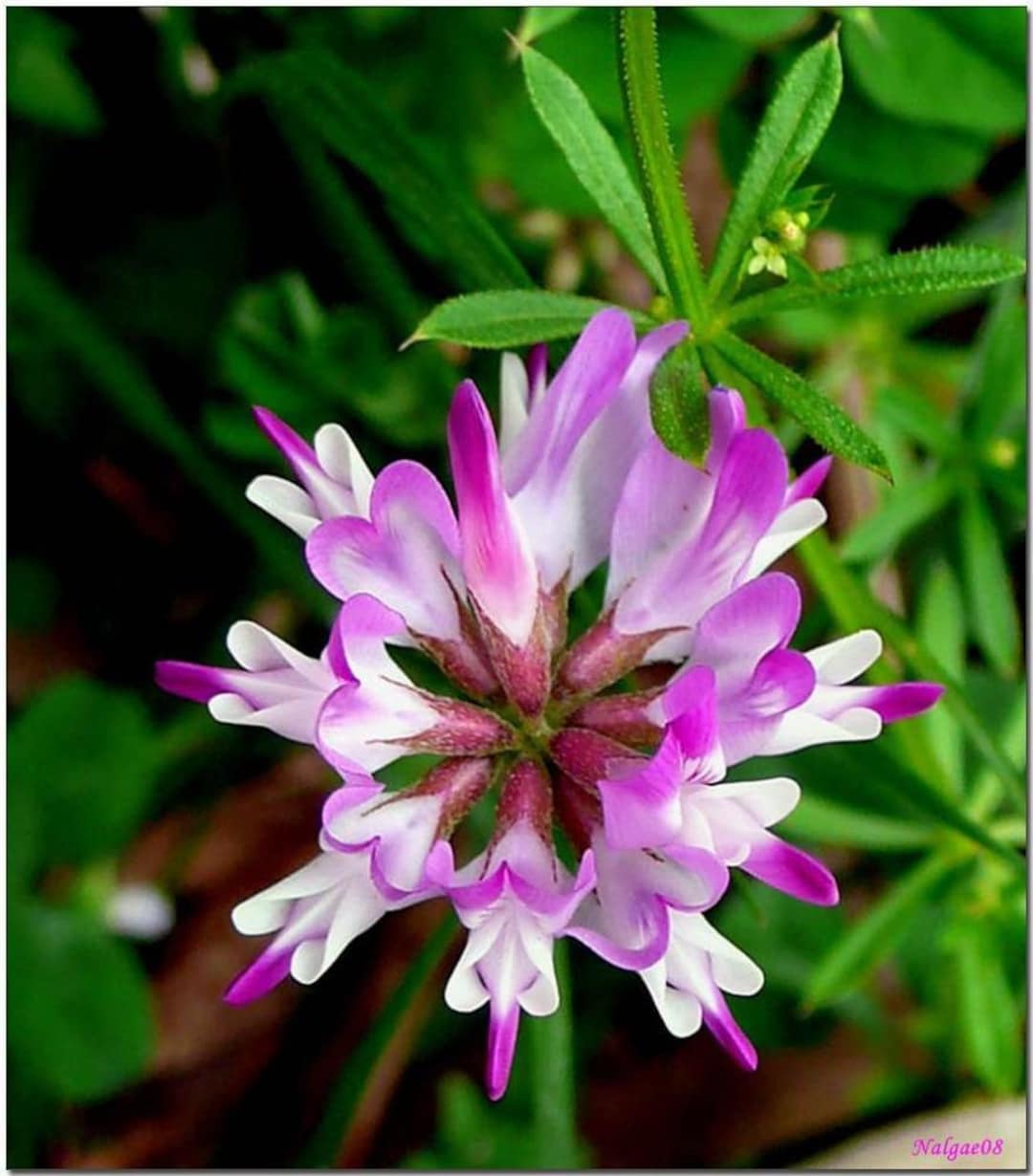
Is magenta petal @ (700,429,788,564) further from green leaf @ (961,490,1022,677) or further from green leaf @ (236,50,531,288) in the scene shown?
green leaf @ (961,490,1022,677)

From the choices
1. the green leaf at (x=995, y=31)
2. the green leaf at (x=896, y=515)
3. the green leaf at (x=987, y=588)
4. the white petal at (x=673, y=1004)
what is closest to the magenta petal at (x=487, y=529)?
the white petal at (x=673, y=1004)

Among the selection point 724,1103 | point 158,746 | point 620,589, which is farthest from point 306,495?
point 724,1103

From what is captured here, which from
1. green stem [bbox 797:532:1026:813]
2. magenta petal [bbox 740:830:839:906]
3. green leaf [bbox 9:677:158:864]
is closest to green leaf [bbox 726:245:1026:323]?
green stem [bbox 797:532:1026:813]

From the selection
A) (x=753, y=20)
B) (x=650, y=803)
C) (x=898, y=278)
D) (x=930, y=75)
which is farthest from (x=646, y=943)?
(x=930, y=75)

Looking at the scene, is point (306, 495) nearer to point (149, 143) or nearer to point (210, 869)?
point (149, 143)

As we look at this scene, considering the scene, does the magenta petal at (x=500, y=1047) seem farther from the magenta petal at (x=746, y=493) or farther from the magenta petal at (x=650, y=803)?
the magenta petal at (x=746, y=493)

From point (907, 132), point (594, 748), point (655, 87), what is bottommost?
point (594, 748)

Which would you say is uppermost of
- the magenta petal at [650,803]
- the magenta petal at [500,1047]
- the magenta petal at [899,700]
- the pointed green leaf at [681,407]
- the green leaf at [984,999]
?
the pointed green leaf at [681,407]
